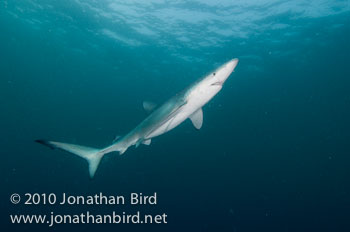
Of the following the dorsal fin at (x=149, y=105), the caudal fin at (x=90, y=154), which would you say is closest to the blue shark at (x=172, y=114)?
the caudal fin at (x=90, y=154)

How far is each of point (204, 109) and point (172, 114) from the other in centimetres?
3352

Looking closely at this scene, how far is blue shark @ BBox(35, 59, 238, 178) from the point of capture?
4.03 m

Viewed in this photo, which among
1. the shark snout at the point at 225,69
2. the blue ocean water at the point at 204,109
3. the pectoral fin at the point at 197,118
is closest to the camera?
the shark snout at the point at 225,69

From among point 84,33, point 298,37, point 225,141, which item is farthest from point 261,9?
point 225,141

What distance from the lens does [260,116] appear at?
4191 centimetres

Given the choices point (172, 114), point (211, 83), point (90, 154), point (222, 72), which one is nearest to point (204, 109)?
point (90, 154)

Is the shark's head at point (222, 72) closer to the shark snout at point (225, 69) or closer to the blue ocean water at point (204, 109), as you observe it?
the shark snout at point (225, 69)

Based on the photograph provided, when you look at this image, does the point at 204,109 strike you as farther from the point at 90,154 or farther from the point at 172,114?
the point at 172,114

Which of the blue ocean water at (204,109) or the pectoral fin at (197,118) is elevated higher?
the blue ocean water at (204,109)

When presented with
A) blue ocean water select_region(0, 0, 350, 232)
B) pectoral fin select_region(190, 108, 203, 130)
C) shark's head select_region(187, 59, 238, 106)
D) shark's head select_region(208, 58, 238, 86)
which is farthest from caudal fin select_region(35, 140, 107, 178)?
blue ocean water select_region(0, 0, 350, 232)

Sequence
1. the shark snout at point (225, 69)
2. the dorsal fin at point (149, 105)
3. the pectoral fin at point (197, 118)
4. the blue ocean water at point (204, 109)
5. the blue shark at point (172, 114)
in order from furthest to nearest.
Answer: the blue ocean water at point (204, 109) → the dorsal fin at point (149, 105) → the pectoral fin at point (197, 118) → the blue shark at point (172, 114) → the shark snout at point (225, 69)

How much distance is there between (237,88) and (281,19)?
576 inches

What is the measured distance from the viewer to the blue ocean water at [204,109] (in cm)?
2092

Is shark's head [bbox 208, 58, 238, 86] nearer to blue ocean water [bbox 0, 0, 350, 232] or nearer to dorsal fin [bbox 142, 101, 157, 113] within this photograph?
dorsal fin [bbox 142, 101, 157, 113]
